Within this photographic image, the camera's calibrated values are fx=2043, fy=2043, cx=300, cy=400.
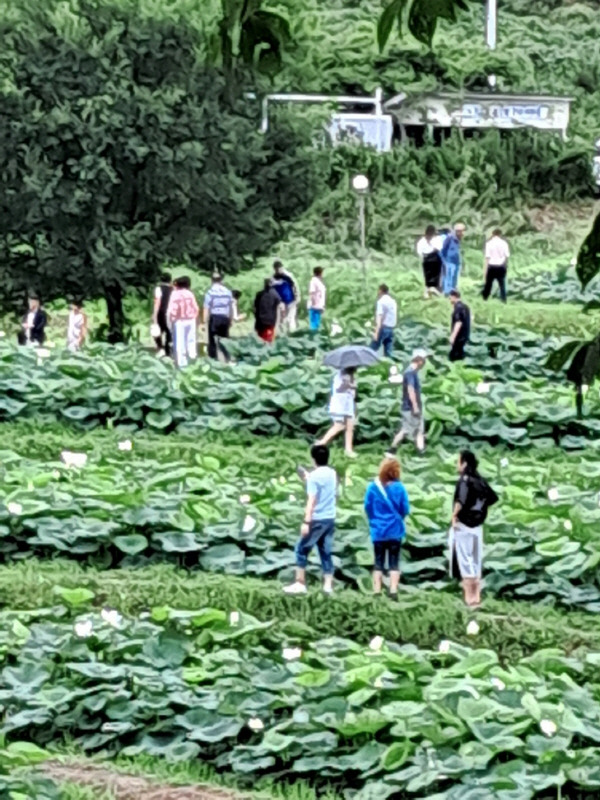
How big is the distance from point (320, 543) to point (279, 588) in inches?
17.1

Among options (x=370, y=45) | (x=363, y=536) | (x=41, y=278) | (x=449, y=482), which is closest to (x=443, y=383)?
(x=449, y=482)

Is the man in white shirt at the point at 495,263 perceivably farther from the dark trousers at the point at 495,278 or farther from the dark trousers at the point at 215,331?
the dark trousers at the point at 215,331

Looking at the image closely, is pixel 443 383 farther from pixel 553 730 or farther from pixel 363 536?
pixel 553 730

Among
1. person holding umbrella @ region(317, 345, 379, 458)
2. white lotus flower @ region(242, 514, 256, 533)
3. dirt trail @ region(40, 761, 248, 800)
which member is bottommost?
dirt trail @ region(40, 761, 248, 800)

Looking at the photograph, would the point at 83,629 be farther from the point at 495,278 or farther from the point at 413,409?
the point at 495,278

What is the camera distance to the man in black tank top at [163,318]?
79.2ft

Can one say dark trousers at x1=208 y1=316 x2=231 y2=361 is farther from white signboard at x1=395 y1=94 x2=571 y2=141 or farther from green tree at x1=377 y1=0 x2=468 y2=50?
white signboard at x1=395 y1=94 x2=571 y2=141

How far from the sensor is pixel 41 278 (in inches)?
1172

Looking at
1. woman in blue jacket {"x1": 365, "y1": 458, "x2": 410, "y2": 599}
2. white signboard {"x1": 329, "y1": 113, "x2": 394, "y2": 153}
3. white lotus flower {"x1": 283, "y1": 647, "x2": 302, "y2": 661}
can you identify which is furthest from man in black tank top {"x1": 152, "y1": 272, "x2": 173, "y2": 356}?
white signboard {"x1": 329, "y1": 113, "x2": 394, "y2": 153}

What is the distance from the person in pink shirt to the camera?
23234 mm

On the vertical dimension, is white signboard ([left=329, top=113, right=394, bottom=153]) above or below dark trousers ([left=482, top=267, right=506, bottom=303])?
above

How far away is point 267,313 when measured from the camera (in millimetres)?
25734

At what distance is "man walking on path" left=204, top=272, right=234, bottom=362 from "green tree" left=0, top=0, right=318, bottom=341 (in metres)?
4.69

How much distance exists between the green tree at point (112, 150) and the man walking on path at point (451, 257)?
2.97m
